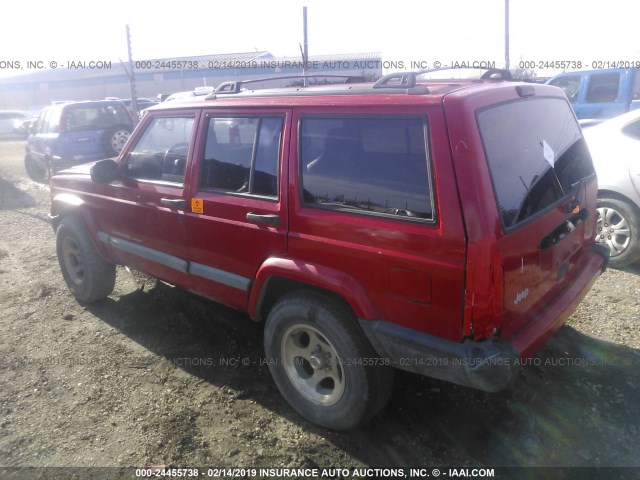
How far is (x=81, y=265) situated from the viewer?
464 centimetres

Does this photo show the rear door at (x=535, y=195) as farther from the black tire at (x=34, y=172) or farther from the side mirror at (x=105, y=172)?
the black tire at (x=34, y=172)

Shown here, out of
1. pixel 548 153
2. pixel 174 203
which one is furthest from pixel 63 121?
pixel 548 153

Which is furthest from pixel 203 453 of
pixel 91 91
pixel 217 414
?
pixel 91 91

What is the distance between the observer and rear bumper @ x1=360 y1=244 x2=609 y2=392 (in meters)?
2.25

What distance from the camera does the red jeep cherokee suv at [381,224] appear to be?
7.39 ft

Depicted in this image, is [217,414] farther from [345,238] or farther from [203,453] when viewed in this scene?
[345,238]


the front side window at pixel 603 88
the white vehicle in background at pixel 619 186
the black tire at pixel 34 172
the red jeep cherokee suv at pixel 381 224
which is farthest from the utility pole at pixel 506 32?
the black tire at pixel 34 172

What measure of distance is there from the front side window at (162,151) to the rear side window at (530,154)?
202 centimetres

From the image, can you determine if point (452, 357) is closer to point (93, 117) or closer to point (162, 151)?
point (162, 151)

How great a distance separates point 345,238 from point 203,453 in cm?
142

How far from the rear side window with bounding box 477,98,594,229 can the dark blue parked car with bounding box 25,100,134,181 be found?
31.9 ft

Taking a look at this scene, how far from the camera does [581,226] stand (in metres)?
3.11

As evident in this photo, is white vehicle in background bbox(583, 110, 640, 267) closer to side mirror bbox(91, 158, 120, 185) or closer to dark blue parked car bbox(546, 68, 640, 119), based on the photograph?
side mirror bbox(91, 158, 120, 185)

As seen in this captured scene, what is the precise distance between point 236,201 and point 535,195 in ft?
5.49
